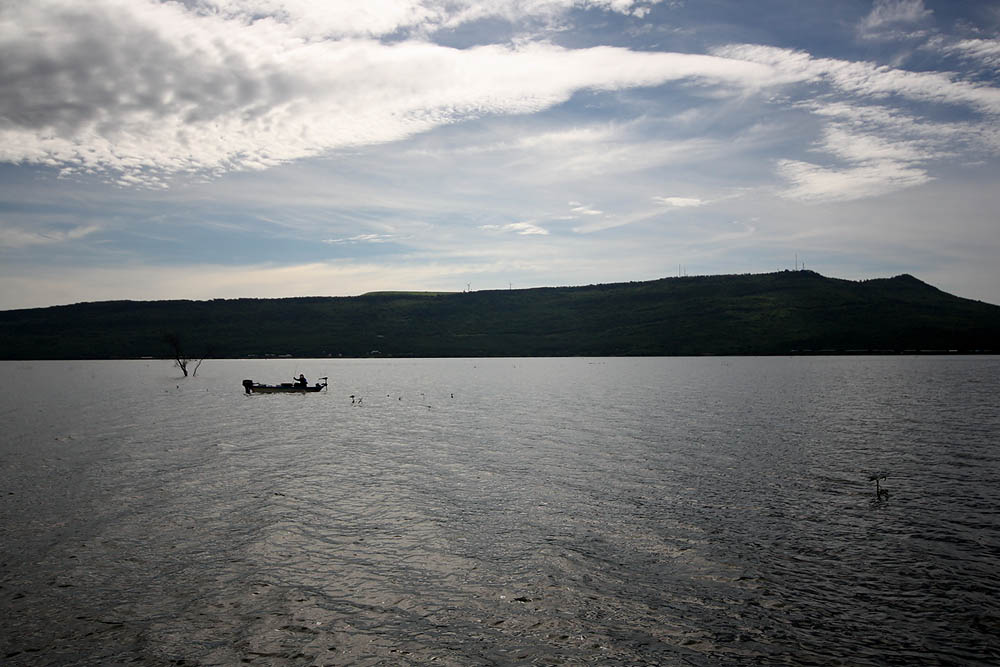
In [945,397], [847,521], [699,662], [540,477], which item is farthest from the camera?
[945,397]

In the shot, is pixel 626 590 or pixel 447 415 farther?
pixel 447 415

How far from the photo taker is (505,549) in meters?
23.8

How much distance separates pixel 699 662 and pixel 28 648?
→ 53.1 feet

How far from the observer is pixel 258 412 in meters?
76.9

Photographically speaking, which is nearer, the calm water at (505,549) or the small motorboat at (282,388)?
the calm water at (505,549)

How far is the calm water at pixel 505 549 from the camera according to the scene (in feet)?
53.6

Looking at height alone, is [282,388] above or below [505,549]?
above

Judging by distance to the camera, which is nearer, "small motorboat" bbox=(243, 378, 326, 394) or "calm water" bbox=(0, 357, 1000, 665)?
"calm water" bbox=(0, 357, 1000, 665)

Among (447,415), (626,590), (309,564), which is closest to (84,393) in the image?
(447,415)

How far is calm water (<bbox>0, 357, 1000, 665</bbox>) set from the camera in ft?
53.6

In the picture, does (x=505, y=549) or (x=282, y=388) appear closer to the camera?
(x=505, y=549)

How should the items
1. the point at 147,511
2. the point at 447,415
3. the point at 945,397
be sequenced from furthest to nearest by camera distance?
the point at 945,397, the point at 447,415, the point at 147,511

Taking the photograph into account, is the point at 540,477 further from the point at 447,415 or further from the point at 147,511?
the point at 447,415

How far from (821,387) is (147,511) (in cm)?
10344
